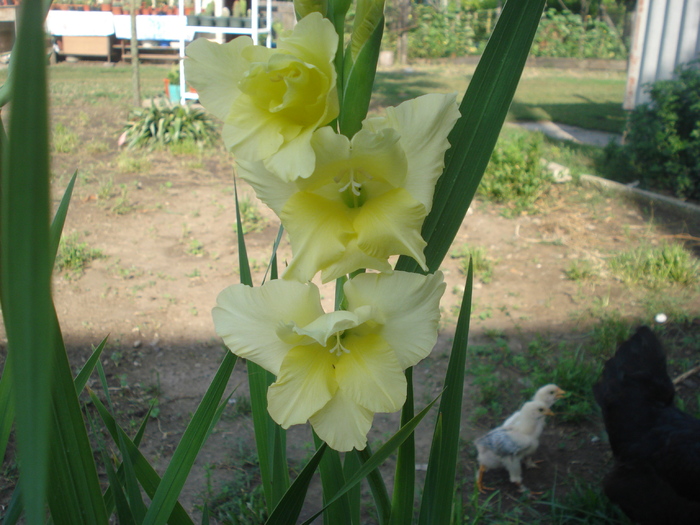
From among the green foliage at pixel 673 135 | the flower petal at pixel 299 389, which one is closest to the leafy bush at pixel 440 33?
the green foliage at pixel 673 135

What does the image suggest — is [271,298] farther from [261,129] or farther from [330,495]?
[330,495]

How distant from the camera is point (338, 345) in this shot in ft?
2.27

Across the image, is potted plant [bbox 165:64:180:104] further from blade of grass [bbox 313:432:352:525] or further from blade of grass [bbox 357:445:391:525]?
blade of grass [bbox 357:445:391:525]

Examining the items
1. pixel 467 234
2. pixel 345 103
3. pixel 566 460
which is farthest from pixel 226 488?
pixel 467 234

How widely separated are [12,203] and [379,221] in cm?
40

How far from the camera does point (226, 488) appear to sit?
223 cm

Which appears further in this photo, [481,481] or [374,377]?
[481,481]

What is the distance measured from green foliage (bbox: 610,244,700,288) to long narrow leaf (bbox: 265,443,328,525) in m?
3.61

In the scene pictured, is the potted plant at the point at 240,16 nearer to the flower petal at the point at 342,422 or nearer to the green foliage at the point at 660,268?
the green foliage at the point at 660,268

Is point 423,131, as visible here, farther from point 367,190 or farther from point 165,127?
point 165,127

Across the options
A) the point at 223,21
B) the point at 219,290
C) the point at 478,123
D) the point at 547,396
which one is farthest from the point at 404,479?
the point at 223,21

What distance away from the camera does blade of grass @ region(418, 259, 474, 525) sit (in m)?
0.87

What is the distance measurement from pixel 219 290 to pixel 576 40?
52.5 ft

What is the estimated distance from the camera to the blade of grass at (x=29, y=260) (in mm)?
341
